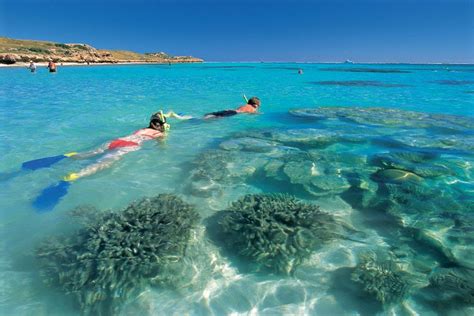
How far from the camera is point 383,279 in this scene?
4.05 m

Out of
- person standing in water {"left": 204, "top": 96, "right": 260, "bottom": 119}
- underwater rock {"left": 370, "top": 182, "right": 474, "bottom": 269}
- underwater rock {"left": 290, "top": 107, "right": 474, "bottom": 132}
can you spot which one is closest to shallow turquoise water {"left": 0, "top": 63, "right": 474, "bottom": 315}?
underwater rock {"left": 370, "top": 182, "right": 474, "bottom": 269}

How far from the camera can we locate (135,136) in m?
10.5

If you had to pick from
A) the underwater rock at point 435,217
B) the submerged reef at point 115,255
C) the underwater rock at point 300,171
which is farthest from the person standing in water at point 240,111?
the submerged reef at point 115,255

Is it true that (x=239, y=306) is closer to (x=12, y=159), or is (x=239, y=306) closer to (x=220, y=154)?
(x=220, y=154)

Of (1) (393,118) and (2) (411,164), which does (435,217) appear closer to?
(2) (411,164)

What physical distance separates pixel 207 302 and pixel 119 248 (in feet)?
4.98

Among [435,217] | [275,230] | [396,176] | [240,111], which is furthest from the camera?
[240,111]

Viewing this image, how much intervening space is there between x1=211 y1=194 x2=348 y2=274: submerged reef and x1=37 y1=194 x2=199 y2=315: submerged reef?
0.82 metres

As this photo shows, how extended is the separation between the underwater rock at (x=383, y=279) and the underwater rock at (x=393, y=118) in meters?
10.7

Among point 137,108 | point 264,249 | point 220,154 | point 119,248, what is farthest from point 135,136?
point 137,108

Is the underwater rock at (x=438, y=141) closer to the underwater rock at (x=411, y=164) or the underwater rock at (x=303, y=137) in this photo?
the underwater rock at (x=411, y=164)

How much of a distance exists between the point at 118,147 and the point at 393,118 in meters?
13.1

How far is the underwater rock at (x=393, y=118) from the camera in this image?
1351 cm

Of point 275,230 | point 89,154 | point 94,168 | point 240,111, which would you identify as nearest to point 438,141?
point 275,230
